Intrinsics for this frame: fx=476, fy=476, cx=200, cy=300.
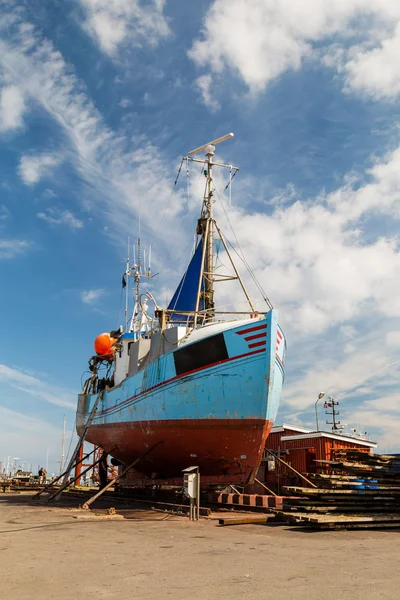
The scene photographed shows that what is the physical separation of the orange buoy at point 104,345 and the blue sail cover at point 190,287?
7664 mm

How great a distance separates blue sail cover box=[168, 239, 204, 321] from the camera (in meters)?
23.3

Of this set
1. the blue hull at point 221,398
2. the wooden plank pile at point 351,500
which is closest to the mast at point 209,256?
the blue hull at point 221,398

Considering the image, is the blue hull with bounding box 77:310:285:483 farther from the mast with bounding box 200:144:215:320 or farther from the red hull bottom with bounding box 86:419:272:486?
the mast with bounding box 200:144:215:320

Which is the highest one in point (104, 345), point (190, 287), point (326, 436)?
point (190, 287)

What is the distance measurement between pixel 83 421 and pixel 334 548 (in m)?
25.4

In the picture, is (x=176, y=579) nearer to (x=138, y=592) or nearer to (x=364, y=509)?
(x=138, y=592)

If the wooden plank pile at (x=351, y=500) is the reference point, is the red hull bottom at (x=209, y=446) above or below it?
above

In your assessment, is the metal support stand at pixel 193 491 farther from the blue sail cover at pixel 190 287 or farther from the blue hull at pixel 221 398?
the blue sail cover at pixel 190 287

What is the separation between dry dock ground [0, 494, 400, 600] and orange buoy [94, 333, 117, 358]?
705 inches

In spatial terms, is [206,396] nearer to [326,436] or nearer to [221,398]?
[221,398]

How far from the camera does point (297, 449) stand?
24750 millimetres

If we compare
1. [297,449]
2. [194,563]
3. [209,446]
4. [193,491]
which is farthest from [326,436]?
[194,563]

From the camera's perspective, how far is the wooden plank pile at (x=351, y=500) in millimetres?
12141

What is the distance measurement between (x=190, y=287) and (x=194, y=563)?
16888mm
